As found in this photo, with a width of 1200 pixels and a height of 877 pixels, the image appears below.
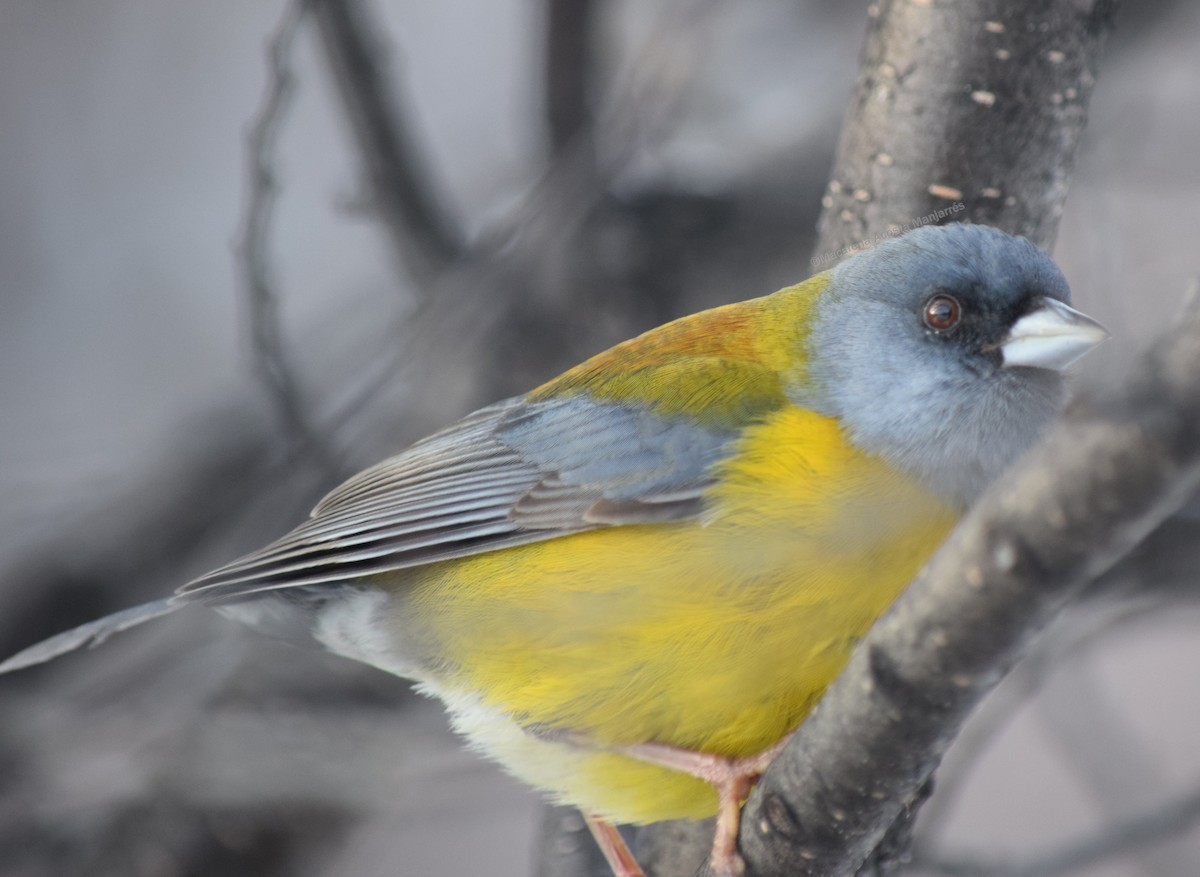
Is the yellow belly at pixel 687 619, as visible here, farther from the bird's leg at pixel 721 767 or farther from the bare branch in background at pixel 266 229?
the bare branch in background at pixel 266 229

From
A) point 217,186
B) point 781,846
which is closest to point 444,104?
point 217,186

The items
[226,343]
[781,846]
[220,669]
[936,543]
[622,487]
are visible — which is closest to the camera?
[781,846]

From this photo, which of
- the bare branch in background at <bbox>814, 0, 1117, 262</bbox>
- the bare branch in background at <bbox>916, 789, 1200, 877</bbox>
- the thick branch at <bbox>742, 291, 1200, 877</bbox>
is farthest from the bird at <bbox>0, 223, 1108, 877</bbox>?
the bare branch in background at <bbox>916, 789, 1200, 877</bbox>

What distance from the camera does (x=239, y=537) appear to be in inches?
152

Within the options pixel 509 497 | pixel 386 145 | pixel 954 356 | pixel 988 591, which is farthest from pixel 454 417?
pixel 988 591

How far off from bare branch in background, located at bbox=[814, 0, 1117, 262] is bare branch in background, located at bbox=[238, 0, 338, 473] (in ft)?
4.40

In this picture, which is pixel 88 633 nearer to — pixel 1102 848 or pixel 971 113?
pixel 971 113

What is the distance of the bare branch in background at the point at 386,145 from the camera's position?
3711 mm

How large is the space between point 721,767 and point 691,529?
0.44 meters

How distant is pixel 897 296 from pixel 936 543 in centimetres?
63

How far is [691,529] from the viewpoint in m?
2.37

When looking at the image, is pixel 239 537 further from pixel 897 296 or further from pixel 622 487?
pixel 897 296

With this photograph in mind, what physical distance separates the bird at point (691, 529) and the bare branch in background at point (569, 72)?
1338mm

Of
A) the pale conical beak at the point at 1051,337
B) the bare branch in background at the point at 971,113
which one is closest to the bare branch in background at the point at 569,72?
the bare branch in background at the point at 971,113
